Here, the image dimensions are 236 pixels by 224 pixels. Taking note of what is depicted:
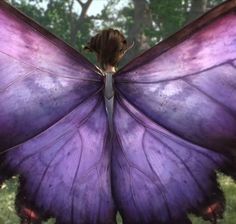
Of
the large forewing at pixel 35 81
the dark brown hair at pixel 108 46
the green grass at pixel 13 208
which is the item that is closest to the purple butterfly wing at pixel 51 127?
the large forewing at pixel 35 81

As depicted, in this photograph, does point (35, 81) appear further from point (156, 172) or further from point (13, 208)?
point (13, 208)

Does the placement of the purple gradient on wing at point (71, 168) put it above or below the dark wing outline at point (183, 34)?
below

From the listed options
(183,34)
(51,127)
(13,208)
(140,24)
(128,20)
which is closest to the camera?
(183,34)

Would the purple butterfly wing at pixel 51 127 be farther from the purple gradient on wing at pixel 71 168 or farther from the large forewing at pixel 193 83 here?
the large forewing at pixel 193 83

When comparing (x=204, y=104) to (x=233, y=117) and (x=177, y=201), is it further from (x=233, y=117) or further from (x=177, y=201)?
(x=177, y=201)

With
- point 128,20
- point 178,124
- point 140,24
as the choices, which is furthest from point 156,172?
point 128,20

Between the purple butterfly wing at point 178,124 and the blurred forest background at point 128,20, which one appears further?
the blurred forest background at point 128,20

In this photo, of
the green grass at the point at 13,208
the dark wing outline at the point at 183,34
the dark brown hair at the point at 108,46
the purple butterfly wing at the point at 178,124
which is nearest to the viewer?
the dark wing outline at the point at 183,34
